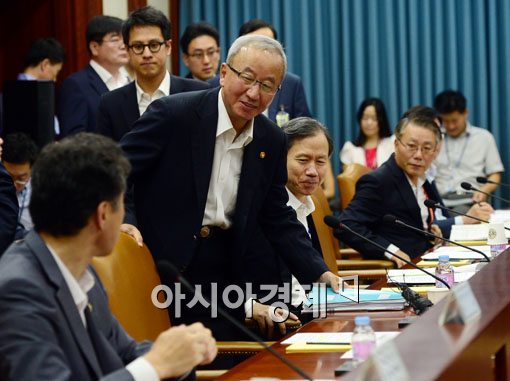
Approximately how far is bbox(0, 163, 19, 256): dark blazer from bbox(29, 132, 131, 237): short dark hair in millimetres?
1368

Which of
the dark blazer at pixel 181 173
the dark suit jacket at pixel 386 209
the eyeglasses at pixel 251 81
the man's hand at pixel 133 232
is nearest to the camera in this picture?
the man's hand at pixel 133 232

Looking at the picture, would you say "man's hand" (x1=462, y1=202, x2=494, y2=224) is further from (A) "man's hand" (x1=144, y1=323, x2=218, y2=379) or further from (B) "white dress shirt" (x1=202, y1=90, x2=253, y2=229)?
(A) "man's hand" (x1=144, y1=323, x2=218, y2=379)

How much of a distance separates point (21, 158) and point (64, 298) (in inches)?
117

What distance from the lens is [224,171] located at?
3.27 m

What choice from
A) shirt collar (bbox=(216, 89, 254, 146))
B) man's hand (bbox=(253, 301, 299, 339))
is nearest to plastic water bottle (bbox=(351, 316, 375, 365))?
man's hand (bbox=(253, 301, 299, 339))

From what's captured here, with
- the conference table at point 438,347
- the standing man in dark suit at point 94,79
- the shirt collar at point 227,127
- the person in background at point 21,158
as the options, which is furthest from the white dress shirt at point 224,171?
the standing man in dark suit at point 94,79

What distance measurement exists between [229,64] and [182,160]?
36 cm

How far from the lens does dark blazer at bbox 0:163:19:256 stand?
10.7ft

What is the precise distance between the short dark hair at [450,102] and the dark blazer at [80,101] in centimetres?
280

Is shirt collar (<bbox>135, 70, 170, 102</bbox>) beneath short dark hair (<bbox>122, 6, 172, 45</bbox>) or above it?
beneath

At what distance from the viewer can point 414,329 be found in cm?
225

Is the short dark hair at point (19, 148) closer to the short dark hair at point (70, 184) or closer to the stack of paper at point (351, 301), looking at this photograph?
Result: the stack of paper at point (351, 301)

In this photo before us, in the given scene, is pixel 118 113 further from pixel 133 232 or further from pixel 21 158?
pixel 133 232

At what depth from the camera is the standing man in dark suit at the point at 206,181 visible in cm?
319
